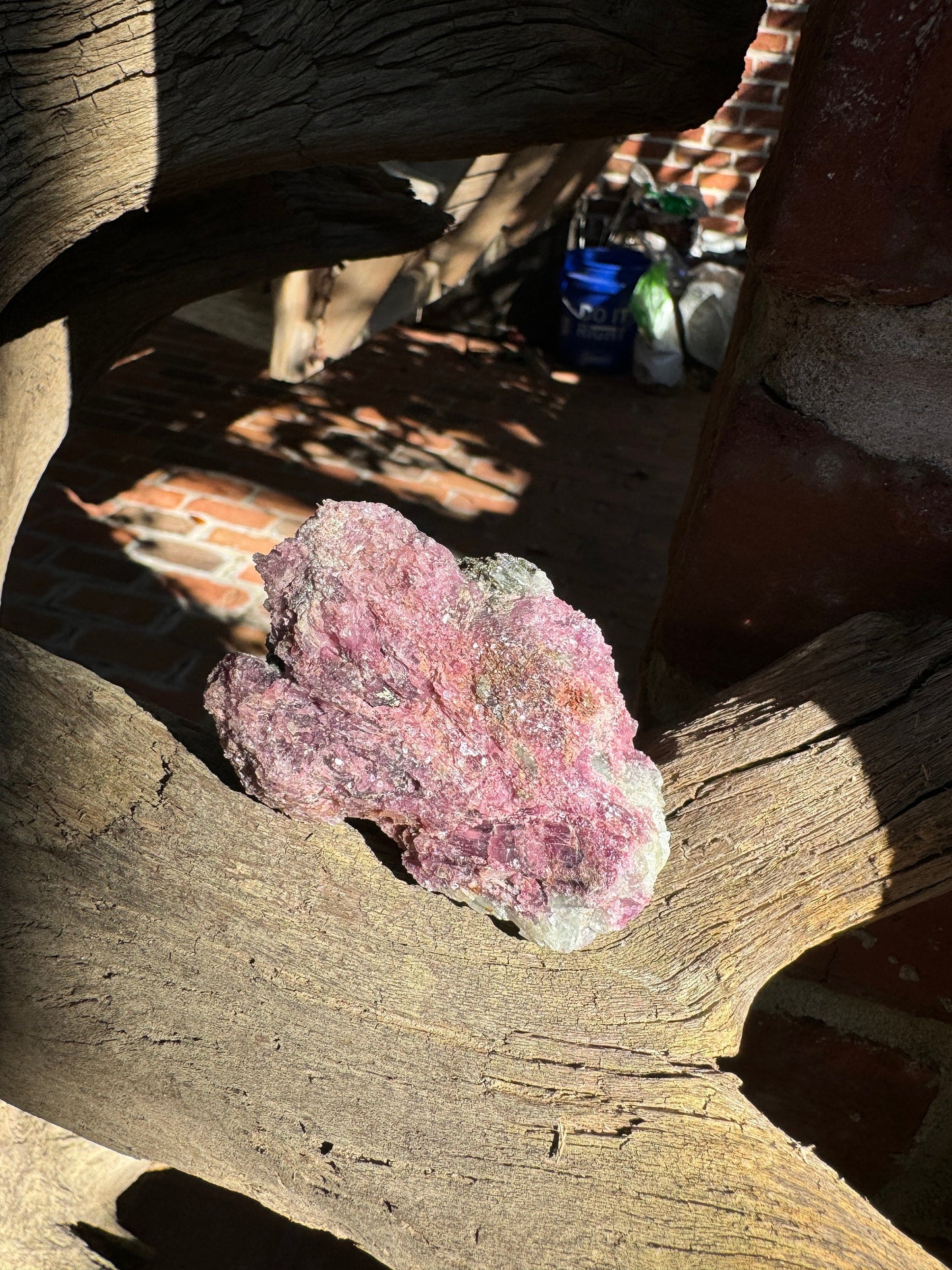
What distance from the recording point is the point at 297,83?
1259 millimetres

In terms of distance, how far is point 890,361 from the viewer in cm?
Answer: 134

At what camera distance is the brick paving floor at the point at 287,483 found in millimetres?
3309

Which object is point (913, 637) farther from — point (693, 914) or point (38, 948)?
point (38, 948)

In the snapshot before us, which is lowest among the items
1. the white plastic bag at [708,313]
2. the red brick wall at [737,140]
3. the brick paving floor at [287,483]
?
the brick paving floor at [287,483]

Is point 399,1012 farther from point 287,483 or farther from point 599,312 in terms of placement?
point 599,312

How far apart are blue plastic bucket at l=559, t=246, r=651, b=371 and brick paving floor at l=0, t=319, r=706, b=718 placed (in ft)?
0.54

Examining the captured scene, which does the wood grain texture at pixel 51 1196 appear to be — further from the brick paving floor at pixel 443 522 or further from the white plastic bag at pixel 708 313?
the white plastic bag at pixel 708 313

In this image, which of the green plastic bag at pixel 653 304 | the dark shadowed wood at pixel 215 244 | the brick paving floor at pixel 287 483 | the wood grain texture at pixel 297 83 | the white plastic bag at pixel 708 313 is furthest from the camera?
the white plastic bag at pixel 708 313

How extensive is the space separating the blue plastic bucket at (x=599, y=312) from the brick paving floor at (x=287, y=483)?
0.54 ft

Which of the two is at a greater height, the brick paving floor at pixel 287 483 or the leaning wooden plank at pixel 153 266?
the leaning wooden plank at pixel 153 266

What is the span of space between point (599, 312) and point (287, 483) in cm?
271

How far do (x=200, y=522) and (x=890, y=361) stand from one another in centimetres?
297

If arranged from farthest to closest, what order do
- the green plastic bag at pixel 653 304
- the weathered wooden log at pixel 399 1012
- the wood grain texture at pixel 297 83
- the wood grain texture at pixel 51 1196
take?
the green plastic bag at pixel 653 304, the wood grain texture at pixel 51 1196, the wood grain texture at pixel 297 83, the weathered wooden log at pixel 399 1012

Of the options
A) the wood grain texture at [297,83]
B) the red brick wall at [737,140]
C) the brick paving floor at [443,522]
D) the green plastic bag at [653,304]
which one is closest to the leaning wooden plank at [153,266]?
the wood grain texture at [297,83]
